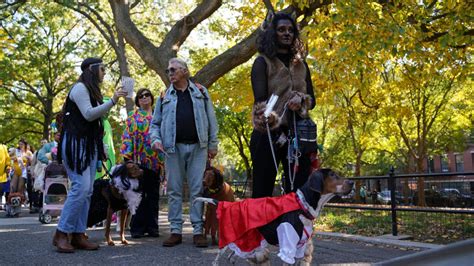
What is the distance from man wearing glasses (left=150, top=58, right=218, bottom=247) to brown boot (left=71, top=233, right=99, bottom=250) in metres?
0.84

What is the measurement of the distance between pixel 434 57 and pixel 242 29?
905cm

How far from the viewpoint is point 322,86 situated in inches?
507

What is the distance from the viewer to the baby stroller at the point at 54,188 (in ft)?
32.4

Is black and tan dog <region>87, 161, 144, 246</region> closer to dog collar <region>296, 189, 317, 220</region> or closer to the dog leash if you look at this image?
the dog leash

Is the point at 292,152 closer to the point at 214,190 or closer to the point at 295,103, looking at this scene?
the point at 295,103

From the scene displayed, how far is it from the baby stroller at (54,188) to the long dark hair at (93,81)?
174 inches

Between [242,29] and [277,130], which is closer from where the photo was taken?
[277,130]

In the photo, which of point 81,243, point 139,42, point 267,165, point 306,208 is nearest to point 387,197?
point 267,165

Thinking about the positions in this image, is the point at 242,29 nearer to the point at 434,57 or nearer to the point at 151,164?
the point at 434,57

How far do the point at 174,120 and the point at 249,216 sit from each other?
2674 millimetres

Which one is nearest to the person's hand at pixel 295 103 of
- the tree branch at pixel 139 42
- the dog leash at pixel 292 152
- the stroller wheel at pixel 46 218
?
the dog leash at pixel 292 152

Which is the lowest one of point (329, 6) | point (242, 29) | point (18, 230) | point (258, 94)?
point (18, 230)

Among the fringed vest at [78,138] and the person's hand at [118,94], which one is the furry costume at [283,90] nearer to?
the person's hand at [118,94]

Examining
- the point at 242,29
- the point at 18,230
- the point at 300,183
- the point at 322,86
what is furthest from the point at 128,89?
the point at 242,29
